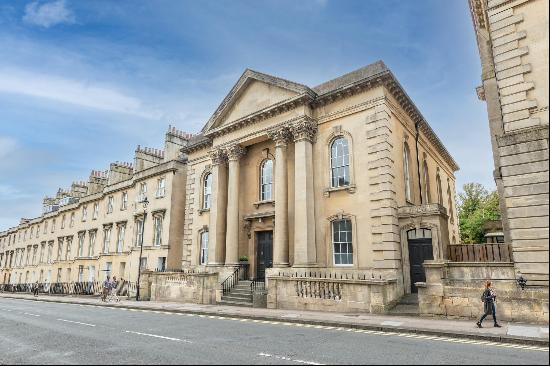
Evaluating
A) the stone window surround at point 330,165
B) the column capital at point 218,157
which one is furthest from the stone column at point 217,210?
the stone window surround at point 330,165

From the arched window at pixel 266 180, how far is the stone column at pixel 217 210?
2.70 m

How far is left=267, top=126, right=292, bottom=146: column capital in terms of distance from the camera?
20.0m

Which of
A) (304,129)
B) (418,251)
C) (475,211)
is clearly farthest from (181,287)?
(475,211)

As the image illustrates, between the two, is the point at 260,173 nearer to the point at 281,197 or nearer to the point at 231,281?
the point at 281,197

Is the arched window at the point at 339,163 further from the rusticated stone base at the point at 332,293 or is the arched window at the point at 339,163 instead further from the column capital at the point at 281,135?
the rusticated stone base at the point at 332,293

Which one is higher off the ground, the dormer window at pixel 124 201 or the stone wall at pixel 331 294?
the dormer window at pixel 124 201

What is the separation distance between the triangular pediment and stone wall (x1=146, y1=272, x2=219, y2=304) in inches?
382

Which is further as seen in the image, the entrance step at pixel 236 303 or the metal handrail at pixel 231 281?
the metal handrail at pixel 231 281

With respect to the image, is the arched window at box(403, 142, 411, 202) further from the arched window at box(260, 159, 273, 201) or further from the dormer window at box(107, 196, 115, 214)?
the dormer window at box(107, 196, 115, 214)

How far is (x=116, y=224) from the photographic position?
1324 inches

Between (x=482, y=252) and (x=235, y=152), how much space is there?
47.7ft

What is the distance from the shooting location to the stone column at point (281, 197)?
18609 mm

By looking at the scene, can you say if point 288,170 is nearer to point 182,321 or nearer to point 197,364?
point 182,321

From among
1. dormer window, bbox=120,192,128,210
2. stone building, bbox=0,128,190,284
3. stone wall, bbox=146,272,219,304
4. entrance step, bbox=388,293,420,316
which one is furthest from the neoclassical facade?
dormer window, bbox=120,192,128,210
